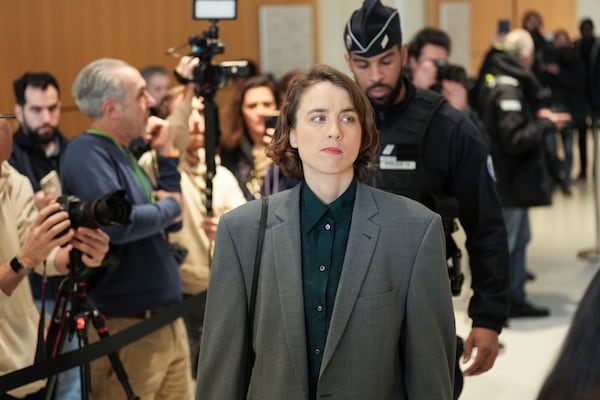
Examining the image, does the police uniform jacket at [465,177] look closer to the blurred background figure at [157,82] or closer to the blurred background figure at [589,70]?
the blurred background figure at [157,82]

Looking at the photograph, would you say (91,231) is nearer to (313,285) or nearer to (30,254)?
(30,254)

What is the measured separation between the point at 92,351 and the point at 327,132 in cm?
157

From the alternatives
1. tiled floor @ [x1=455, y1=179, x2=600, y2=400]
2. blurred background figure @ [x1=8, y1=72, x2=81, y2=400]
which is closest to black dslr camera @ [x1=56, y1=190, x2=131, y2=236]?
blurred background figure @ [x1=8, y1=72, x2=81, y2=400]

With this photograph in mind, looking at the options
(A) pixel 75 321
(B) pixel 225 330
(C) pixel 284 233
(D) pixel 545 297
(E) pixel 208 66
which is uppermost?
(E) pixel 208 66

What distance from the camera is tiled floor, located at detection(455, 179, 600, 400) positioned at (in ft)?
18.7

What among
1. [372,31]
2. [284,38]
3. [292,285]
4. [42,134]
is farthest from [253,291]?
[284,38]

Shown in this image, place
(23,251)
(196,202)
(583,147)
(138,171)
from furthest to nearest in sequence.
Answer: (583,147)
(196,202)
(138,171)
(23,251)

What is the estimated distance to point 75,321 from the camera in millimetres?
3633

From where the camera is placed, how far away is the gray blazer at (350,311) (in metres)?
2.50

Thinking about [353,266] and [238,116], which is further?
[238,116]

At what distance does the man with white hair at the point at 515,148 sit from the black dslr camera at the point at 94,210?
3772 millimetres

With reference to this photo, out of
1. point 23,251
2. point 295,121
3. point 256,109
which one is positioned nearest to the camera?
point 295,121

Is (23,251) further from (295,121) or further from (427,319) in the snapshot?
(427,319)

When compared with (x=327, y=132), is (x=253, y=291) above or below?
below
